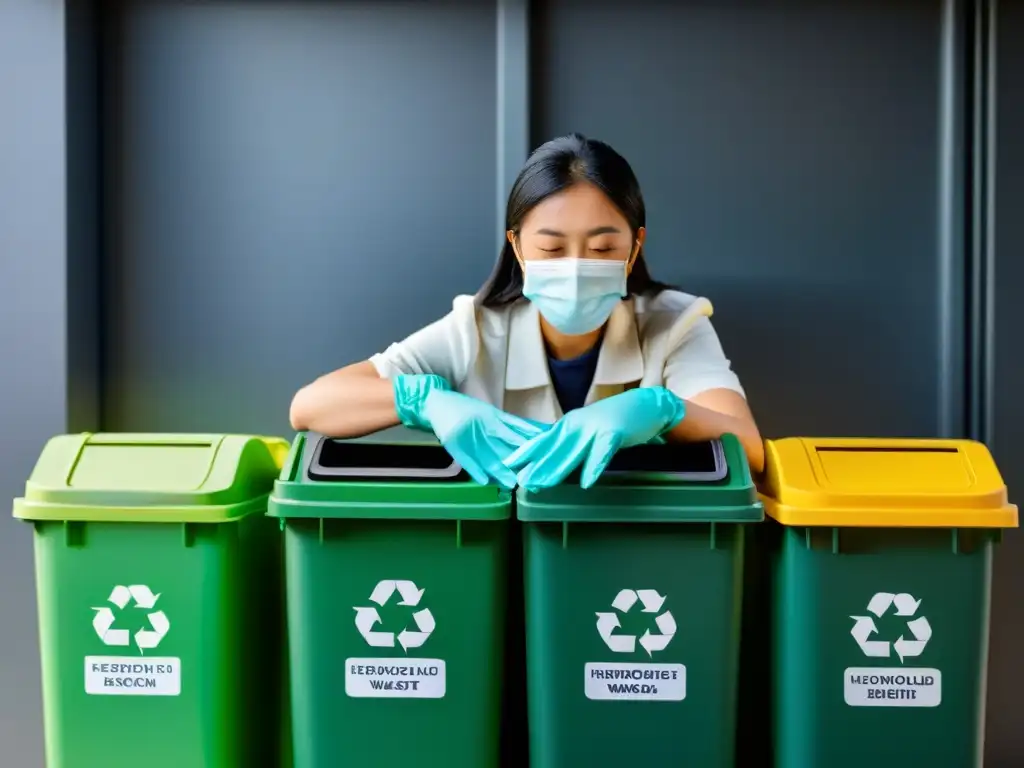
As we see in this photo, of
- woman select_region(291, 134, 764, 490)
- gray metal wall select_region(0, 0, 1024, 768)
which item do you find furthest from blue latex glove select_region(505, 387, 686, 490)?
gray metal wall select_region(0, 0, 1024, 768)

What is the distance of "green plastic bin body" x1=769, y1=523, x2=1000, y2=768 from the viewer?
5.77ft

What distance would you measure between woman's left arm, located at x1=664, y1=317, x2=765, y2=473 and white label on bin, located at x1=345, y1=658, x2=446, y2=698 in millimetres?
703

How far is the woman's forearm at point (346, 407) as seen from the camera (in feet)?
6.70

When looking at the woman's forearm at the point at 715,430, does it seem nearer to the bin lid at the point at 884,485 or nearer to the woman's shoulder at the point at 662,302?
the bin lid at the point at 884,485

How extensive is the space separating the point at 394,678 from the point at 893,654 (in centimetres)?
98

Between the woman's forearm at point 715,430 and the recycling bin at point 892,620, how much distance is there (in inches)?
7.1

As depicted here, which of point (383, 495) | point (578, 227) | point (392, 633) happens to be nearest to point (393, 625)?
point (392, 633)

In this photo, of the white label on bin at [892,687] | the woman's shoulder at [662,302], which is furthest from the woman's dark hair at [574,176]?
the white label on bin at [892,687]

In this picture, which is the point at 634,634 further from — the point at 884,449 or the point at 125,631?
the point at 125,631

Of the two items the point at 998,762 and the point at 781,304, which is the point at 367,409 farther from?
the point at 998,762

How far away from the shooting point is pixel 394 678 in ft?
5.82

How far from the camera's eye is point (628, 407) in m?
1.79

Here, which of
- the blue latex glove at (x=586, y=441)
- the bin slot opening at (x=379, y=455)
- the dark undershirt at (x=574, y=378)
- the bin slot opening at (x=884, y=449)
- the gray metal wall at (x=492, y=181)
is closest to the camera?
the blue latex glove at (x=586, y=441)

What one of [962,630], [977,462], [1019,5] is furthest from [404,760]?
Answer: [1019,5]
